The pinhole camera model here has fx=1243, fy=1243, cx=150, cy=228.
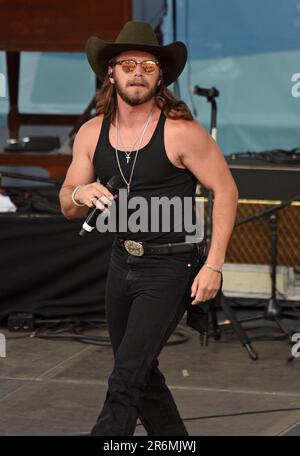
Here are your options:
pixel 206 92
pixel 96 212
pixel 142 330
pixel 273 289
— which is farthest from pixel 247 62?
pixel 96 212

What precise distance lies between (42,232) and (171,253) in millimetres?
2887

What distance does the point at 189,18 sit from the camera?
9227mm

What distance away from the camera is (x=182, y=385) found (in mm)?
6559

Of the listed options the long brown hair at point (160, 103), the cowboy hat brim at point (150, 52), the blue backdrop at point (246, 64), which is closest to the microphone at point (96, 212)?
the long brown hair at point (160, 103)

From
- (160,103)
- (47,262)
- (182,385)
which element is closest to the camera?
(160,103)

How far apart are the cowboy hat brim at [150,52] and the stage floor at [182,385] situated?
66.6 inches

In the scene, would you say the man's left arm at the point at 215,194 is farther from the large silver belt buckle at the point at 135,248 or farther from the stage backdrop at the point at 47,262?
the stage backdrop at the point at 47,262

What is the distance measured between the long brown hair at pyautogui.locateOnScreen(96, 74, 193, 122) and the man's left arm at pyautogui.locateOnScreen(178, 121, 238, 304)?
67 mm

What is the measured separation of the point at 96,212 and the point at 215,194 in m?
0.56

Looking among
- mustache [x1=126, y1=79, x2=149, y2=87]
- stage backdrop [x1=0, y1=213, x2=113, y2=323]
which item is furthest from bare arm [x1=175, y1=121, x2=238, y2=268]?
stage backdrop [x1=0, y1=213, x2=113, y2=323]

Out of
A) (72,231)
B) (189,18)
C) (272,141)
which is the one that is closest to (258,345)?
(72,231)

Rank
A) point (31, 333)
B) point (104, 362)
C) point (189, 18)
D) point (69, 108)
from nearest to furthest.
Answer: point (104, 362) < point (31, 333) < point (189, 18) < point (69, 108)

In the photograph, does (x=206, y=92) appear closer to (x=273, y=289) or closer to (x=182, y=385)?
(x=273, y=289)

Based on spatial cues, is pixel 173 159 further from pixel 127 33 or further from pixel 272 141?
pixel 272 141
